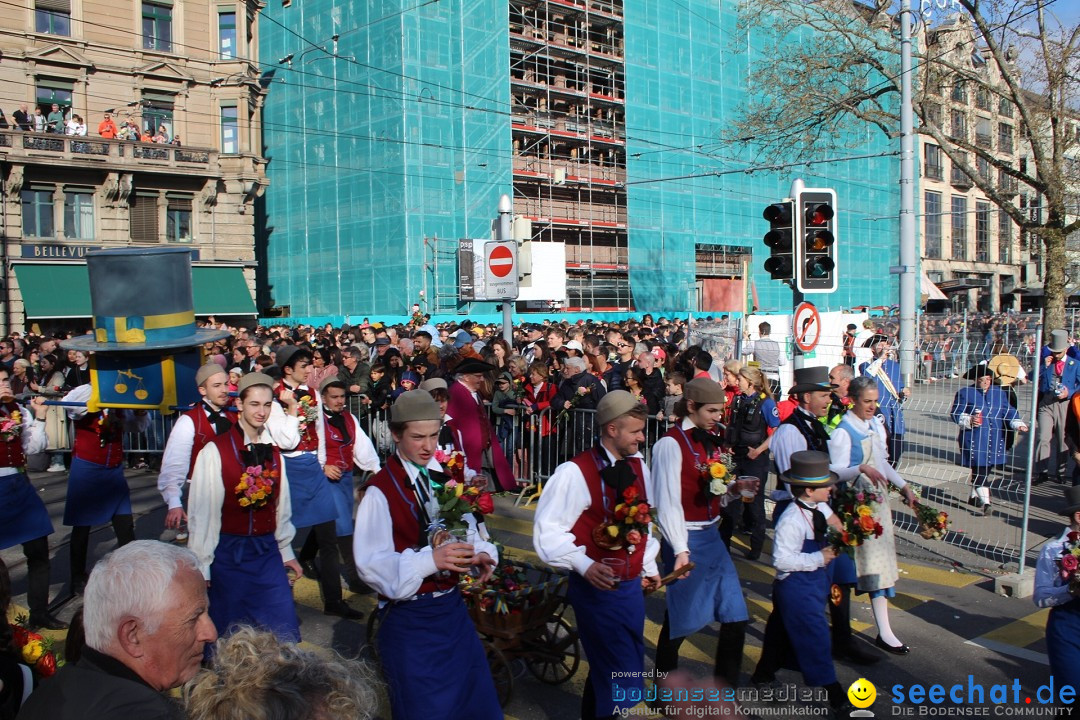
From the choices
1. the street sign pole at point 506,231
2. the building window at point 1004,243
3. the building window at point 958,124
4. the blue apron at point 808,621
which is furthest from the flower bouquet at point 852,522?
the building window at point 1004,243

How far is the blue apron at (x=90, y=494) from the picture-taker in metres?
7.39

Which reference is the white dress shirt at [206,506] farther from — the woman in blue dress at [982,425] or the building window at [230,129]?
the building window at [230,129]

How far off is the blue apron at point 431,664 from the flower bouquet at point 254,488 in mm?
1546

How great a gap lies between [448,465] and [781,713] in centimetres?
260

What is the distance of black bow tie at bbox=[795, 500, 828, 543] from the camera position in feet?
16.7

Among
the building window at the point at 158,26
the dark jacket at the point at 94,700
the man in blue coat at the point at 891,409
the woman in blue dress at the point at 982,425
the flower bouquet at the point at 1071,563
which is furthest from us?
the building window at the point at 158,26

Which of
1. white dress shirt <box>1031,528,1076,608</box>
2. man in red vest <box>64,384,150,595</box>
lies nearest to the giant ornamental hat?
man in red vest <box>64,384,150,595</box>

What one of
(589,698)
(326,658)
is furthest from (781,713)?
(326,658)

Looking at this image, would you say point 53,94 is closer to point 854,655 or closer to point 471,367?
point 471,367

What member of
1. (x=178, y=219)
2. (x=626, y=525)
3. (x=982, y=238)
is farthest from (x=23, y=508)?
(x=982, y=238)

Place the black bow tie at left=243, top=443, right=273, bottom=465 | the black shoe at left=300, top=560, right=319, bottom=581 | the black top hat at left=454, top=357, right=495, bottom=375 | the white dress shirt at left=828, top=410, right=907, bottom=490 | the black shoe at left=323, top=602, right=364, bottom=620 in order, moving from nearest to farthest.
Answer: the black bow tie at left=243, top=443, right=273, bottom=465 < the white dress shirt at left=828, top=410, right=907, bottom=490 < the black shoe at left=323, top=602, right=364, bottom=620 < the black top hat at left=454, top=357, right=495, bottom=375 < the black shoe at left=300, top=560, right=319, bottom=581

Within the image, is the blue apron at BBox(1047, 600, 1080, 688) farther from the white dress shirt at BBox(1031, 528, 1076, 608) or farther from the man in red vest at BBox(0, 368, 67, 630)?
the man in red vest at BBox(0, 368, 67, 630)

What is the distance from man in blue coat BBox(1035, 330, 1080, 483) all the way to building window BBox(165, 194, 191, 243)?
93.6 ft

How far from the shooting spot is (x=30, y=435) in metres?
6.95
